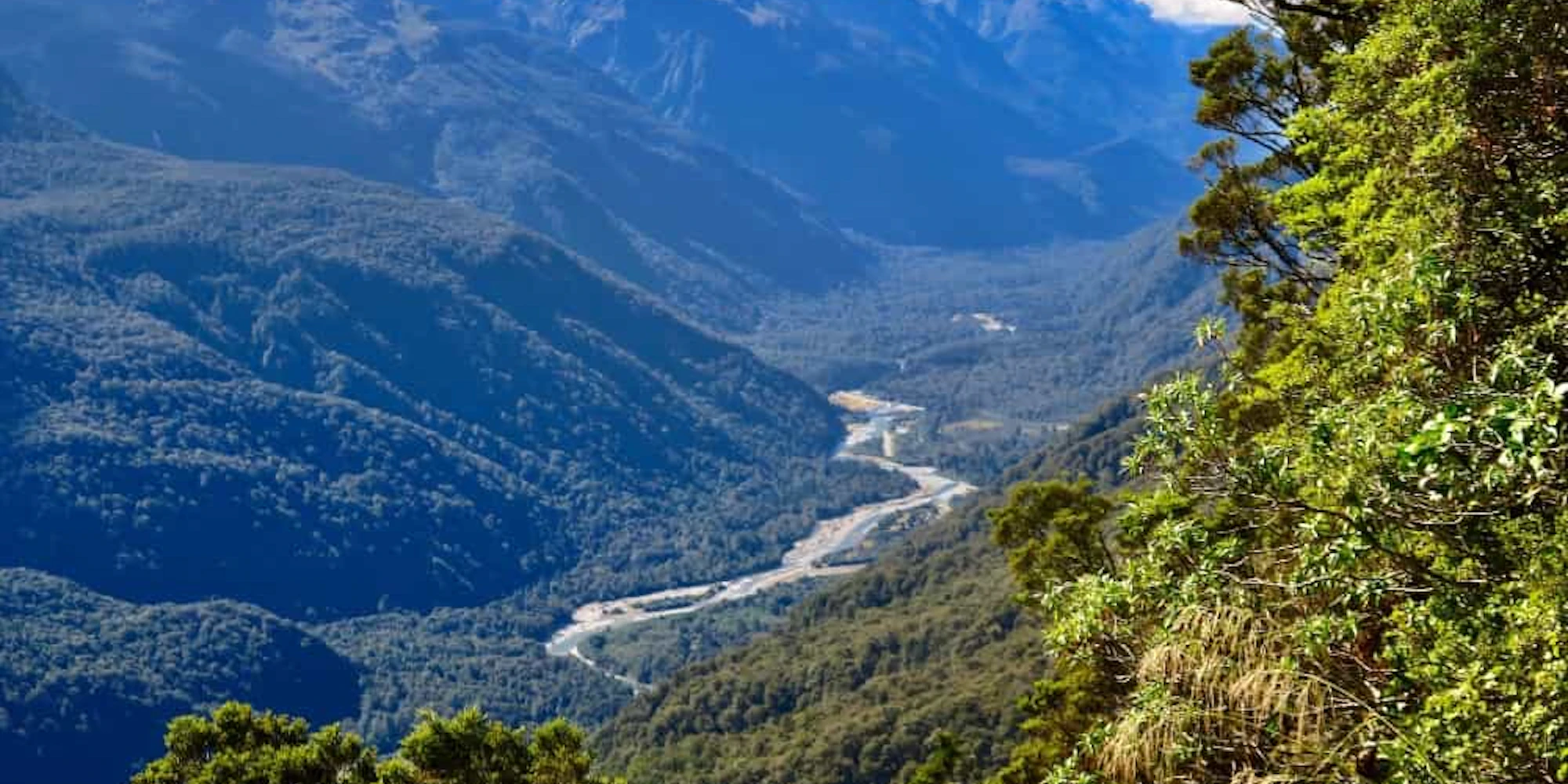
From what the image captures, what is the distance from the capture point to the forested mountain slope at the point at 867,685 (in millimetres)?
80438

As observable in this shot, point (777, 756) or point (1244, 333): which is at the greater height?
point (1244, 333)

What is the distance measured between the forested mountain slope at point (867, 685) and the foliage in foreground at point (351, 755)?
3786cm

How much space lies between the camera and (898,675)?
10269 centimetres

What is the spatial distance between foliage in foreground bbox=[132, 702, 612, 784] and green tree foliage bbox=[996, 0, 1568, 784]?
35.6ft

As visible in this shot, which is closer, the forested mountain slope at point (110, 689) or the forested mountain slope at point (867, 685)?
the forested mountain slope at point (867, 685)

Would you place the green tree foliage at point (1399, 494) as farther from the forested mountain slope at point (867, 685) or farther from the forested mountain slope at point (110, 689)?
the forested mountain slope at point (110, 689)

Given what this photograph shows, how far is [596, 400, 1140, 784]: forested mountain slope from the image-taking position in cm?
8044

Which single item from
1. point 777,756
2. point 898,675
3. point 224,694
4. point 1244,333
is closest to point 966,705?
point 777,756

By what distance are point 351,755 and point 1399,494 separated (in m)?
15.7

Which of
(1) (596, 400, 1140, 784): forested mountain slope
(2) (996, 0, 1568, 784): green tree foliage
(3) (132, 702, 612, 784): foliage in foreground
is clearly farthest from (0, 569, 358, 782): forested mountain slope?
(2) (996, 0, 1568, 784): green tree foliage

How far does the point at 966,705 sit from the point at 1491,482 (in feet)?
251

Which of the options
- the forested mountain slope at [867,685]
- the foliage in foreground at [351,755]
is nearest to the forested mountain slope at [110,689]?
the forested mountain slope at [867,685]

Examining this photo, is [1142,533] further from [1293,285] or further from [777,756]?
[777,756]

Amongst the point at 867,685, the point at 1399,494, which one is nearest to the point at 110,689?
the point at 867,685
